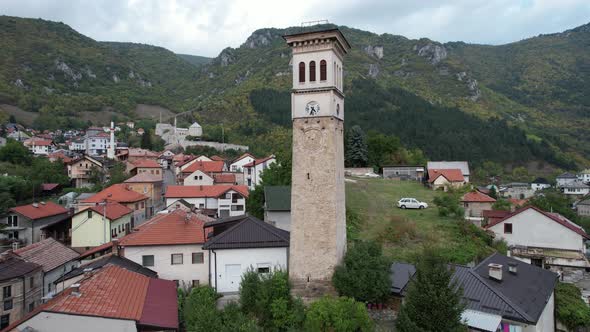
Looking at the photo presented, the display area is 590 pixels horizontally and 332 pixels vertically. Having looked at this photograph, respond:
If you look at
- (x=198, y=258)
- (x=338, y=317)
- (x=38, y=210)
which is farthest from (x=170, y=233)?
(x=38, y=210)

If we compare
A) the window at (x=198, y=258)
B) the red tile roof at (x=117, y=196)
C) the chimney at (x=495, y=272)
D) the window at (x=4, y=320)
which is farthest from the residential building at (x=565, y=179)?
the window at (x=4, y=320)

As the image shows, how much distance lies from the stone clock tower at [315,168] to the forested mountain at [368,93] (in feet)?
209

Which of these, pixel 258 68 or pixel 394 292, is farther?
pixel 258 68

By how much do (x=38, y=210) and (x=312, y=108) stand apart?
102 feet

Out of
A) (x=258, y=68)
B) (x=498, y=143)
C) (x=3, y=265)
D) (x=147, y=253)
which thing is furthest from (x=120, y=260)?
(x=258, y=68)

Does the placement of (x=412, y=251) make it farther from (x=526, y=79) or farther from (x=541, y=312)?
(x=526, y=79)

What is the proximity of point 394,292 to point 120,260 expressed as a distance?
43.5 feet

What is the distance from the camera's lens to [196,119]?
11075 centimetres

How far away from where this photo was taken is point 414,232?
25875 millimetres

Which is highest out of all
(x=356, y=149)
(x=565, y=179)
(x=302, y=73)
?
(x=302, y=73)

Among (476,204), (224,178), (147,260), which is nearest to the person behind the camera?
(147,260)

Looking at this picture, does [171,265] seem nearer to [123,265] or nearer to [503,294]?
[123,265]

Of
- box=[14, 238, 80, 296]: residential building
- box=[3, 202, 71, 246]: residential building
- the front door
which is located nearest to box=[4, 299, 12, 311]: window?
box=[14, 238, 80, 296]: residential building

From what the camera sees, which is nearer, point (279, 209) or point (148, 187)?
point (279, 209)
